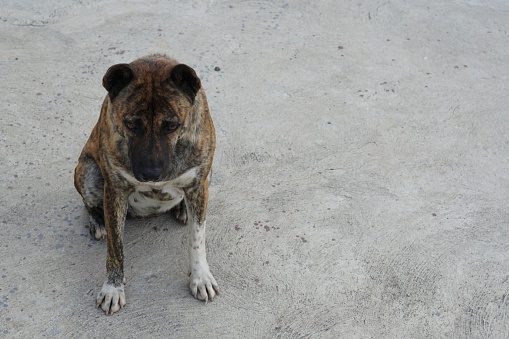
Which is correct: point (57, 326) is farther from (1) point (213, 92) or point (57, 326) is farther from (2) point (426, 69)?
(2) point (426, 69)

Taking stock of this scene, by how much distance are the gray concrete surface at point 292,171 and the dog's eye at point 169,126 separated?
108cm

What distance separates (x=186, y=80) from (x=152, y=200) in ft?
3.01

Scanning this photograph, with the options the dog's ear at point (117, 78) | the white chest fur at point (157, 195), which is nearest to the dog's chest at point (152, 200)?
the white chest fur at point (157, 195)

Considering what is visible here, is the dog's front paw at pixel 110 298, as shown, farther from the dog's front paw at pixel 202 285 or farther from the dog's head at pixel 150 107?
the dog's head at pixel 150 107

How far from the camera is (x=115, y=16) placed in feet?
20.9

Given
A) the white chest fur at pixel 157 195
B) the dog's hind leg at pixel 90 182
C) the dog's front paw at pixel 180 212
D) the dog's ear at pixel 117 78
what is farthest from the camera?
the dog's front paw at pixel 180 212

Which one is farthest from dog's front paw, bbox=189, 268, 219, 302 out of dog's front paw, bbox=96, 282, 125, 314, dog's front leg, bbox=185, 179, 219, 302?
dog's front paw, bbox=96, 282, 125, 314

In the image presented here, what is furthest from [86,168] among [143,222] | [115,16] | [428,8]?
[428,8]

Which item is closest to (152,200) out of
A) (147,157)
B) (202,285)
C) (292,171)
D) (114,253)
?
(114,253)

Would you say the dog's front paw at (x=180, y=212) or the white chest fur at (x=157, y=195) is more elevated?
the white chest fur at (x=157, y=195)

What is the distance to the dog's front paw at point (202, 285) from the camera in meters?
3.75

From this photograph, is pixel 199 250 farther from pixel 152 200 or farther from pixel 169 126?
pixel 169 126

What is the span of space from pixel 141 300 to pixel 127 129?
1.09 m

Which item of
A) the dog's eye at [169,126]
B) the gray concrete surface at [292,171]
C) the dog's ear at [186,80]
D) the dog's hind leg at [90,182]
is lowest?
the gray concrete surface at [292,171]
